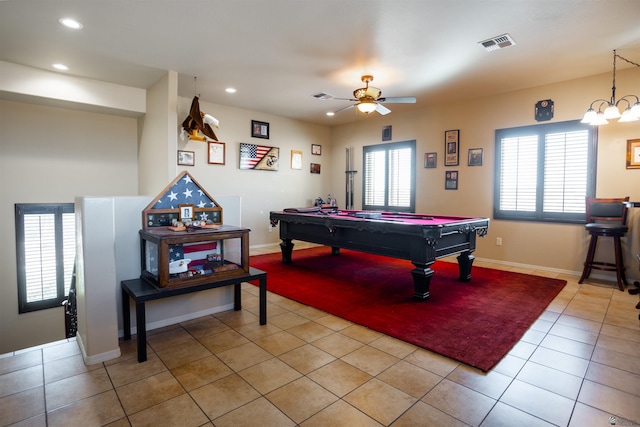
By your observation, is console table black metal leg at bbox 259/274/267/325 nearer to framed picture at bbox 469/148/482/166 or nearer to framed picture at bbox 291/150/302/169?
framed picture at bbox 469/148/482/166

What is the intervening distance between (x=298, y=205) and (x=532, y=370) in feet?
19.3

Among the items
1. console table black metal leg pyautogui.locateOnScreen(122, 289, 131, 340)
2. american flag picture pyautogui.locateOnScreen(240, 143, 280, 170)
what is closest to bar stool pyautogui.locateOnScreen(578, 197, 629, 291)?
console table black metal leg pyautogui.locateOnScreen(122, 289, 131, 340)

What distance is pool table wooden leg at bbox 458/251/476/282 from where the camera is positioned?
414 cm

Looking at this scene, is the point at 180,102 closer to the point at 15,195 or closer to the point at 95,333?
the point at 15,195

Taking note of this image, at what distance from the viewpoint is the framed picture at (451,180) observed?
5859mm

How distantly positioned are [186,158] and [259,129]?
1668 millimetres

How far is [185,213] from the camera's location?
2.77 metres

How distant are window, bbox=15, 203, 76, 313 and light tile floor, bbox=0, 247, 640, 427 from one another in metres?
3.04

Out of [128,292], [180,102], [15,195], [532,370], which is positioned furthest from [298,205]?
[532,370]

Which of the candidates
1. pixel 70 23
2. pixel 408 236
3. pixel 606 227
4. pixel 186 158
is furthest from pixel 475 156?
pixel 70 23

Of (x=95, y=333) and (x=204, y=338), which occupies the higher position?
(x=95, y=333)

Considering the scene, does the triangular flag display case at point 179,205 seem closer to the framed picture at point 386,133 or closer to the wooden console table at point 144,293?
the wooden console table at point 144,293

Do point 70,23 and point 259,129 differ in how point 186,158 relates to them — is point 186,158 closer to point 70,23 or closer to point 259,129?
point 259,129

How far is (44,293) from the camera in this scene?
15.7 feet
